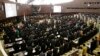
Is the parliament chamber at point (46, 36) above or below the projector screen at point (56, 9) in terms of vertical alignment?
below

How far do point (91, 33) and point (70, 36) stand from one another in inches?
74.8

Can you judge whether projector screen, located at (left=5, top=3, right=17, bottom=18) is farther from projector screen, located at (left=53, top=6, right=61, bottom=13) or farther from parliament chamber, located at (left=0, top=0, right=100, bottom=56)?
projector screen, located at (left=53, top=6, right=61, bottom=13)

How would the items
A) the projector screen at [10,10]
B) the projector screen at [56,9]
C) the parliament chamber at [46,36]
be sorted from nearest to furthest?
the parliament chamber at [46,36]
the projector screen at [10,10]
the projector screen at [56,9]

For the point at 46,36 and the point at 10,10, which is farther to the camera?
the point at 10,10

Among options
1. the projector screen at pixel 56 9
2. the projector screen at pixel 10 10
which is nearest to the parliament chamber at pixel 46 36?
the projector screen at pixel 10 10

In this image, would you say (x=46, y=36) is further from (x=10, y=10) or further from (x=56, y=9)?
(x=56, y=9)

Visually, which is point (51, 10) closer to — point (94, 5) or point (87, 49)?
point (94, 5)

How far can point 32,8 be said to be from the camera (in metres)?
23.7

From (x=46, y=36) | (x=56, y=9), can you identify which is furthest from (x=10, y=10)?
(x=56, y=9)

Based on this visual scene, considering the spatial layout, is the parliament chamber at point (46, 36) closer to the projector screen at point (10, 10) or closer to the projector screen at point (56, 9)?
the projector screen at point (10, 10)

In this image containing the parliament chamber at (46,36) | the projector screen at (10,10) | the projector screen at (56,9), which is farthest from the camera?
the projector screen at (56,9)

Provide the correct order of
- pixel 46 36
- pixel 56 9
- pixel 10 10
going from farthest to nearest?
1. pixel 56 9
2. pixel 10 10
3. pixel 46 36

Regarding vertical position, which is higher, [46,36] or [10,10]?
[10,10]

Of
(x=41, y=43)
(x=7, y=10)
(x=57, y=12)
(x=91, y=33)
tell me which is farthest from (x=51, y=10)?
(x=41, y=43)
